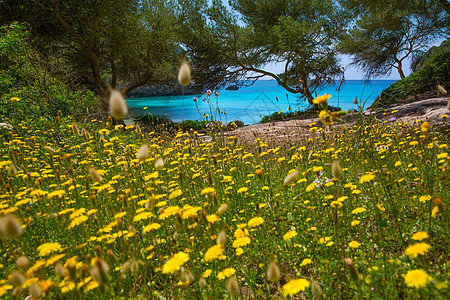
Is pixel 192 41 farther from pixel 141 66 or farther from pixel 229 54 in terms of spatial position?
pixel 141 66

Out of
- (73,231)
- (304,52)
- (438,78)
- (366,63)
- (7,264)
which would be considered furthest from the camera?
(366,63)

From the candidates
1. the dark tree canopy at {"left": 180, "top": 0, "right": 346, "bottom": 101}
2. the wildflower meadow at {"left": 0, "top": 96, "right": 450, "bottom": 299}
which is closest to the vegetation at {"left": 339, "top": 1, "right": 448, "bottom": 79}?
the dark tree canopy at {"left": 180, "top": 0, "right": 346, "bottom": 101}

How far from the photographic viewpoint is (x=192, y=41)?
48.9 feet

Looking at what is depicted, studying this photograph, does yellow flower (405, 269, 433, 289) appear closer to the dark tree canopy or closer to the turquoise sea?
the turquoise sea

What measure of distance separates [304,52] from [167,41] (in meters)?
7.48

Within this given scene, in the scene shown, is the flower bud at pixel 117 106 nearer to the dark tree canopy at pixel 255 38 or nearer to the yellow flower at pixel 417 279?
the yellow flower at pixel 417 279

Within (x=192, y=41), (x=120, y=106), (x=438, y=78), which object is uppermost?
(x=192, y=41)

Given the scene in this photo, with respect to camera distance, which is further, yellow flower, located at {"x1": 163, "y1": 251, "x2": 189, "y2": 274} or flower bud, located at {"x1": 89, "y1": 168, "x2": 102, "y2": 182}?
flower bud, located at {"x1": 89, "y1": 168, "x2": 102, "y2": 182}

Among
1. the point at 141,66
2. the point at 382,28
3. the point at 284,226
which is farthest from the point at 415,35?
the point at 284,226

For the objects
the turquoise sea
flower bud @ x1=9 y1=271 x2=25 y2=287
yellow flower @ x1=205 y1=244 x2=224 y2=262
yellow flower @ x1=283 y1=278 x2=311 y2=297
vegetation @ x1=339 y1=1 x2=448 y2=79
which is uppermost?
vegetation @ x1=339 y1=1 x2=448 y2=79

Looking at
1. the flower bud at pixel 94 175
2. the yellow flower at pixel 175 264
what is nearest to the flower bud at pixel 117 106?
the flower bud at pixel 94 175

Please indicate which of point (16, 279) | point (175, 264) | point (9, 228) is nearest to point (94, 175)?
point (9, 228)

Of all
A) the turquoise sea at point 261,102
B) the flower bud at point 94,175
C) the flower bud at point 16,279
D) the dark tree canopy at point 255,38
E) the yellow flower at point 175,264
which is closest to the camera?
the flower bud at point 16,279

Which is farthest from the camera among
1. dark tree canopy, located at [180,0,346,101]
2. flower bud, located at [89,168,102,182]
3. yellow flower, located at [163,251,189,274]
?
dark tree canopy, located at [180,0,346,101]
